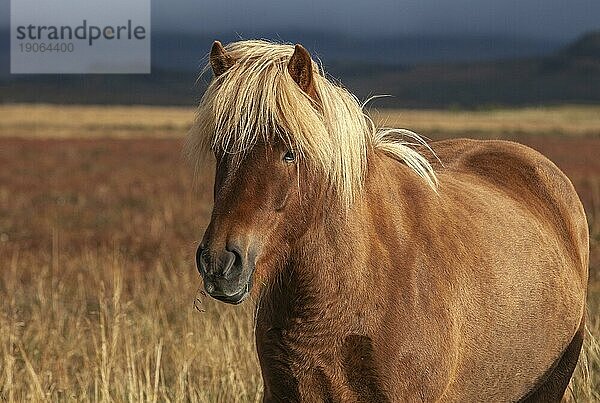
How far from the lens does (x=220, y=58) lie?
3.56 meters

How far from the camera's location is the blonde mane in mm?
3277

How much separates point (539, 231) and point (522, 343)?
2.19 ft

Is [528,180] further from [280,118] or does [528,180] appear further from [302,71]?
[280,118]

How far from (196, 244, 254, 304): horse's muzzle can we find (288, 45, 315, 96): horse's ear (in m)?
0.67

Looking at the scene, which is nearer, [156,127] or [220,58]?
[220,58]

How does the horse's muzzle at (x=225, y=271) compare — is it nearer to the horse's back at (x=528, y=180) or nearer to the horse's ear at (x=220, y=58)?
the horse's ear at (x=220, y=58)

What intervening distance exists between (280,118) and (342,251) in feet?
1.88

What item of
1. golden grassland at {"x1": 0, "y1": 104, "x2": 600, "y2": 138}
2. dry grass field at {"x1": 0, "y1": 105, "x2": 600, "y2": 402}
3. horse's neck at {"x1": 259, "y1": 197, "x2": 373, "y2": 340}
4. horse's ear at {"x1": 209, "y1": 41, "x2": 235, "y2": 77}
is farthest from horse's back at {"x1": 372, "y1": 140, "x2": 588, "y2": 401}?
golden grassland at {"x1": 0, "y1": 104, "x2": 600, "y2": 138}

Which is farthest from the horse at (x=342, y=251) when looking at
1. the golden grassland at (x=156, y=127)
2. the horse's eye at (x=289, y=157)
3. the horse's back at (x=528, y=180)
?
the golden grassland at (x=156, y=127)

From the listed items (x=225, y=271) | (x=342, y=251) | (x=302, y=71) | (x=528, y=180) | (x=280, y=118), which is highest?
(x=302, y=71)

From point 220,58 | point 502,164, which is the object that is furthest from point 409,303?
point 502,164

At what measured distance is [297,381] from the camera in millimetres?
3607

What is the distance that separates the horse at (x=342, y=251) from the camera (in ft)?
10.7

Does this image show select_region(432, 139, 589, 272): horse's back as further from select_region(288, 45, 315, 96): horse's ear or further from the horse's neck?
select_region(288, 45, 315, 96): horse's ear
